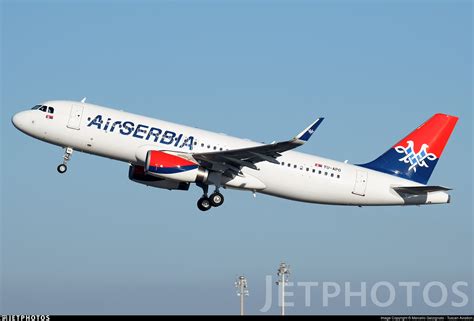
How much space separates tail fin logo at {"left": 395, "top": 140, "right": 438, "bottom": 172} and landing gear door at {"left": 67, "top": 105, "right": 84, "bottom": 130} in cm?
1998

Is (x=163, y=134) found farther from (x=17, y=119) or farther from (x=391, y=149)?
(x=391, y=149)

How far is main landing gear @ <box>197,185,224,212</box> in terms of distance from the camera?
5891 cm

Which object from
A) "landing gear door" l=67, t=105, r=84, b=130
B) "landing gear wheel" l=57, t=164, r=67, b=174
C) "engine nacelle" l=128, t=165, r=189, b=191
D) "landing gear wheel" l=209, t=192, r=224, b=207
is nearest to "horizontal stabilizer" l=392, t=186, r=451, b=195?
"landing gear wheel" l=209, t=192, r=224, b=207

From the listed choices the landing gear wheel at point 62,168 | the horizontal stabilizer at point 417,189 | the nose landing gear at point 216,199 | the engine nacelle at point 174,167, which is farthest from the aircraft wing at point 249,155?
the horizontal stabilizer at point 417,189

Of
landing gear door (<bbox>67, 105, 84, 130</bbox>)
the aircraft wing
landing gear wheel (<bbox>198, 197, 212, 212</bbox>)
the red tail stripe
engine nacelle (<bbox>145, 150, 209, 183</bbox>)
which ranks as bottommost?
landing gear wheel (<bbox>198, 197, 212, 212</bbox>)

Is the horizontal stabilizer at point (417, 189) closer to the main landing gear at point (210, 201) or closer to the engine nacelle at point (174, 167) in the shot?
the main landing gear at point (210, 201)

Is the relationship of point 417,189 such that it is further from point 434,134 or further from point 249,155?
point 249,155

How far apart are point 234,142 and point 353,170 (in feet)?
24.8

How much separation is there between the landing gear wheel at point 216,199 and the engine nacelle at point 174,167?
63.6 inches

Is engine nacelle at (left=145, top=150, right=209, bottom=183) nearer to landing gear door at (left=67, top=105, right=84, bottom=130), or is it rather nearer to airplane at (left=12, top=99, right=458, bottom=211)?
airplane at (left=12, top=99, right=458, bottom=211)

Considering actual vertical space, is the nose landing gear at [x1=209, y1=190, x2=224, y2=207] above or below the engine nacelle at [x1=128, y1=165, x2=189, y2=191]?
below

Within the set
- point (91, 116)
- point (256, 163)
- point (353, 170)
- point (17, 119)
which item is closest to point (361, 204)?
point (353, 170)

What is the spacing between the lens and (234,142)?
58.2 m

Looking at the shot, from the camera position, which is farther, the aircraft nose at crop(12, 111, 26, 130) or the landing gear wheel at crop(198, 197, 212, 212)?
the landing gear wheel at crop(198, 197, 212, 212)
